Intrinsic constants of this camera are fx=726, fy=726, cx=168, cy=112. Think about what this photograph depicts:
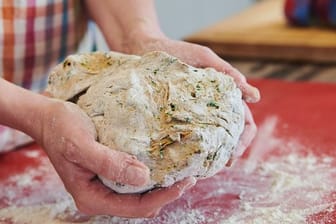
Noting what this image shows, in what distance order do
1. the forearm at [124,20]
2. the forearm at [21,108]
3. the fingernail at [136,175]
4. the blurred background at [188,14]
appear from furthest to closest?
the blurred background at [188,14] → the forearm at [124,20] → the forearm at [21,108] → the fingernail at [136,175]

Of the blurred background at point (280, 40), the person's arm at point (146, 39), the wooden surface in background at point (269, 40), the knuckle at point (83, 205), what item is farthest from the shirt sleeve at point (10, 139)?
the wooden surface in background at point (269, 40)

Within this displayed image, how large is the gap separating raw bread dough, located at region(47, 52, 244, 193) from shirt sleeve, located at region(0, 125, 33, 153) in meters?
0.22

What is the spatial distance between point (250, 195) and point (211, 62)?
177mm

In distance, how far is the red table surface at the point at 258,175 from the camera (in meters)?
0.88

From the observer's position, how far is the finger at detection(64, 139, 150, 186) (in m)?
0.72

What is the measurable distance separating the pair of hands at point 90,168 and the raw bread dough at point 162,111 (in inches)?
0.5

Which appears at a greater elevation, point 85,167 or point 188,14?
point 85,167

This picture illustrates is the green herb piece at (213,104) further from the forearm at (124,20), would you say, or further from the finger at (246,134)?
the forearm at (124,20)


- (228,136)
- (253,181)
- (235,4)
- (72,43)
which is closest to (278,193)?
(253,181)

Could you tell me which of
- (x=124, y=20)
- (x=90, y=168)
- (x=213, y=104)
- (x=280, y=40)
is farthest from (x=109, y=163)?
(x=280, y=40)

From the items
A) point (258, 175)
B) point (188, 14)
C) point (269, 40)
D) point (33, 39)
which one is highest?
point (33, 39)

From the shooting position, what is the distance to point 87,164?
2.43 ft

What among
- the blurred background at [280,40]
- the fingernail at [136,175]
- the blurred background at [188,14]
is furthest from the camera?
the blurred background at [188,14]

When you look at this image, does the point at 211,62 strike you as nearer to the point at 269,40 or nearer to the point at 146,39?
the point at 146,39
